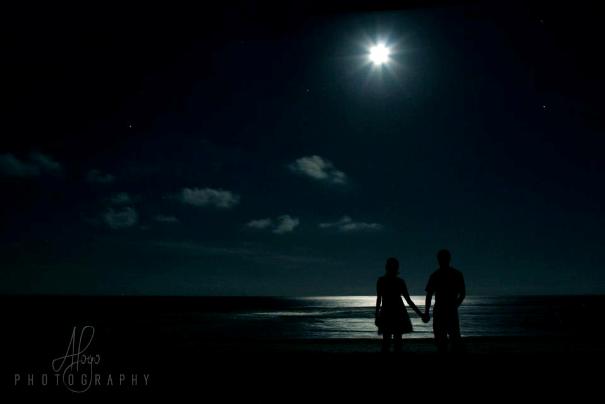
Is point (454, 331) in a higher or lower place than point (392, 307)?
lower

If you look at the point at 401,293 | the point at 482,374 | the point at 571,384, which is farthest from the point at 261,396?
the point at 571,384

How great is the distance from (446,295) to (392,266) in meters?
1.15

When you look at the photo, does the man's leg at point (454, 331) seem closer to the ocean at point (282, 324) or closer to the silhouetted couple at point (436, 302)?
the silhouetted couple at point (436, 302)

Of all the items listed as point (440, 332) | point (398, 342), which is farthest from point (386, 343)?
point (440, 332)

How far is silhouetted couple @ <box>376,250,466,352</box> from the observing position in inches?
296

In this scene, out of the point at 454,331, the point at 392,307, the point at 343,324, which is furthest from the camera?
the point at 343,324

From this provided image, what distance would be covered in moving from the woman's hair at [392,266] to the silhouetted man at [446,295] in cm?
68

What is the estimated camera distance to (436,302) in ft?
24.8

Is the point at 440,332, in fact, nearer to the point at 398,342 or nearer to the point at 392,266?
the point at 398,342

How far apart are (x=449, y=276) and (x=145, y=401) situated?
222 inches

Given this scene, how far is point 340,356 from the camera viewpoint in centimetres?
973

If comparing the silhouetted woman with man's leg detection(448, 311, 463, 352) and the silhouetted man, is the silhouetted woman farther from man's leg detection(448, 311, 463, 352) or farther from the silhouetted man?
man's leg detection(448, 311, 463, 352)

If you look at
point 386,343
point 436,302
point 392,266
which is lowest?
point 386,343

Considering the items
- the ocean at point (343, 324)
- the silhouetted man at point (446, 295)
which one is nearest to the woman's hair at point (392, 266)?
the silhouetted man at point (446, 295)
